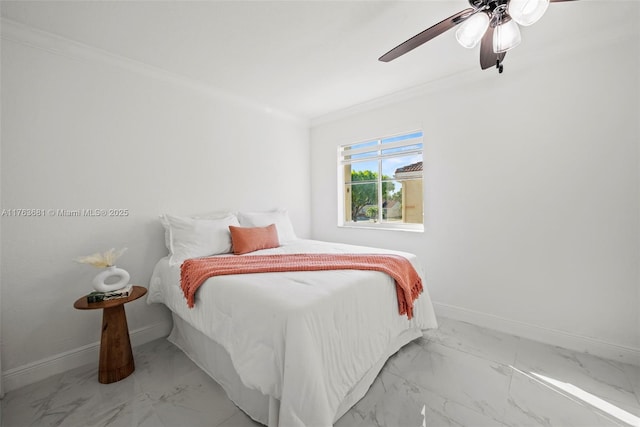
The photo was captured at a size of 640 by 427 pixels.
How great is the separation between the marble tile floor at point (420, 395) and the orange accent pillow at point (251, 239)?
1.00 meters

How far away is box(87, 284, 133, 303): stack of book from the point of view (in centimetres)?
186

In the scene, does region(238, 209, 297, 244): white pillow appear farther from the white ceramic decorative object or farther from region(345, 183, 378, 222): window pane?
the white ceramic decorative object

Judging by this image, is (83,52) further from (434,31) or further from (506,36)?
(506,36)

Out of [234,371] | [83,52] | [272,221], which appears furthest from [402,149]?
[83,52]

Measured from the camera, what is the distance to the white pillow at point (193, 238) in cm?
240

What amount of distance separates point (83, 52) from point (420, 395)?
3.51m

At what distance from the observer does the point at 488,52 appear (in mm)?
1778

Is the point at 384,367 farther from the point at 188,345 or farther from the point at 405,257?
the point at 188,345

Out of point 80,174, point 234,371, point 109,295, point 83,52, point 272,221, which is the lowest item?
point 234,371

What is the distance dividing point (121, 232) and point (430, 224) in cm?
301

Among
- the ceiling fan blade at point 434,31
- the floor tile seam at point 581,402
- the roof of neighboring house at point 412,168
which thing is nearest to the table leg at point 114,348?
the ceiling fan blade at point 434,31

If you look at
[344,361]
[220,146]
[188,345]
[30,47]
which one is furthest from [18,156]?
[344,361]

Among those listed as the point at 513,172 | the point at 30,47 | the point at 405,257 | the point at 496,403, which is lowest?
the point at 496,403

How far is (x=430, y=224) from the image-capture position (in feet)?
9.88
